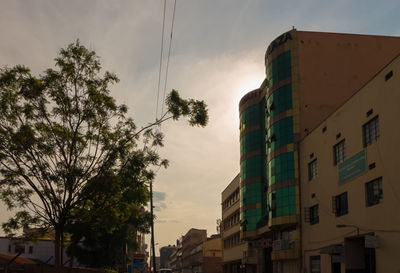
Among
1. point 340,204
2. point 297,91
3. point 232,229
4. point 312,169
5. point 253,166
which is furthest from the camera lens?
point 232,229

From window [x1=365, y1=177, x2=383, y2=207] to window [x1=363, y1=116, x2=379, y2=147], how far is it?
2.35m

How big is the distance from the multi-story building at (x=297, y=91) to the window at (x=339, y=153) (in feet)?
27.7

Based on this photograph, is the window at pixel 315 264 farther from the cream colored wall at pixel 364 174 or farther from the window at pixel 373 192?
the window at pixel 373 192

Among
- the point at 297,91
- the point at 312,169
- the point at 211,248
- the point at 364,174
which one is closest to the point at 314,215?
Result: the point at 312,169

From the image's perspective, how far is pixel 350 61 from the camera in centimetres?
4519

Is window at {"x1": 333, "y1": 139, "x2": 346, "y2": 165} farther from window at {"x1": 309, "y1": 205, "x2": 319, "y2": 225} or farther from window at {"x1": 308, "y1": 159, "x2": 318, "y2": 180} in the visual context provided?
window at {"x1": 309, "y1": 205, "x2": 319, "y2": 225}

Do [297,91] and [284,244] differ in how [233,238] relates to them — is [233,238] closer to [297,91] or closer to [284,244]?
[284,244]

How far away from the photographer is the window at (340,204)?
31594 millimetres

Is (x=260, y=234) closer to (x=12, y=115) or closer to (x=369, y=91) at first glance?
(x=369, y=91)

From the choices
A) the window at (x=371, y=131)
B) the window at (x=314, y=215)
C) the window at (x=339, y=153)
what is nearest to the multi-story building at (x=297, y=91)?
the window at (x=314, y=215)

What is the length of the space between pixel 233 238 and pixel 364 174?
4964cm

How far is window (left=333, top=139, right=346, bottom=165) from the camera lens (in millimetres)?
32156

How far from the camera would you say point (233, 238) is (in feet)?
248

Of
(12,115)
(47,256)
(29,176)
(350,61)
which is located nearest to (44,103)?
(12,115)
